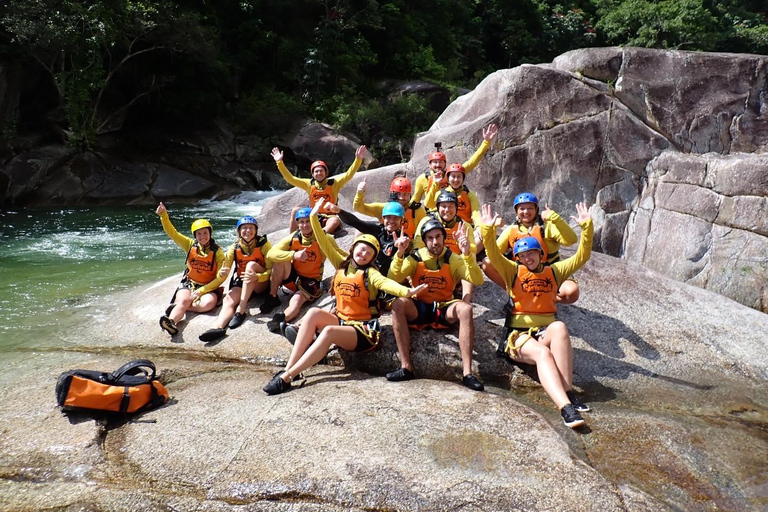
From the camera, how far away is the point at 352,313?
532 cm

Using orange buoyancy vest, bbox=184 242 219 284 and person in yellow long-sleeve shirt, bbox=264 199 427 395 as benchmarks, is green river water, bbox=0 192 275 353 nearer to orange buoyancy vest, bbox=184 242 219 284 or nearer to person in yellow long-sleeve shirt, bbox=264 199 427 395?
orange buoyancy vest, bbox=184 242 219 284

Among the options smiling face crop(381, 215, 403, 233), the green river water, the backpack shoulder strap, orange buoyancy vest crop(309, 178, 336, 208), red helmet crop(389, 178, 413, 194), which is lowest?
the green river water

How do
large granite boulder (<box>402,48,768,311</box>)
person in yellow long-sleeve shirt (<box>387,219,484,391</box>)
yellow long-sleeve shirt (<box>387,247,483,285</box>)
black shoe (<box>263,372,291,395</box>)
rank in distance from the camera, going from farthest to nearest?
1. large granite boulder (<box>402,48,768,311</box>)
2. yellow long-sleeve shirt (<box>387,247,483,285</box>)
3. person in yellow long-sleeve shirt (<box>387,219,484,391</box>)
4. black shoe (<box>263,372,291,395</box>)

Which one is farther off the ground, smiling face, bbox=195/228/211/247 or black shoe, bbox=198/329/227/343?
smiling face, bbox=195/228/211/247

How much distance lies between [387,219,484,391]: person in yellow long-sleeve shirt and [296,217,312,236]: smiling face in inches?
59.9

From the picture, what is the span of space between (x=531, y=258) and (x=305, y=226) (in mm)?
2725

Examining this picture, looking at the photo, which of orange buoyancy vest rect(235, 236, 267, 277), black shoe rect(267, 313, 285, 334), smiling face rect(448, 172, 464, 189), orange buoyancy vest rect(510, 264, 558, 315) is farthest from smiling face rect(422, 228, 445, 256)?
orange buoyancy vest rect(235, 236, 267, 277)

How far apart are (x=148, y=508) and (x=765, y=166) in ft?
27.1

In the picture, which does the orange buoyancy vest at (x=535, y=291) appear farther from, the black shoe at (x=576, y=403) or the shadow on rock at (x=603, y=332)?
the shadow on rock at (x=603, y=332)

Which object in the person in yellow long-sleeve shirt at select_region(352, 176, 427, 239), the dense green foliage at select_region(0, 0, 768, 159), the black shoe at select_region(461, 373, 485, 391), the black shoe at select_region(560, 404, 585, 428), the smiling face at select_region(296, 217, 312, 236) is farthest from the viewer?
the dense green foliage at select_region(0, 0, 768, 159)

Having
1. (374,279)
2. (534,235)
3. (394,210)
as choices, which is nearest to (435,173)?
(394,210)

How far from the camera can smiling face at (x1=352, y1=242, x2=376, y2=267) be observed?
525cm

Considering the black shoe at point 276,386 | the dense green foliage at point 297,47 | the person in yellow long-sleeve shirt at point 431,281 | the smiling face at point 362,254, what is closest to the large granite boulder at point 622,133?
the person in yellow long-sleeve shirt at point 431,281

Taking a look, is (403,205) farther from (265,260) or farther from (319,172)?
(265,260)
